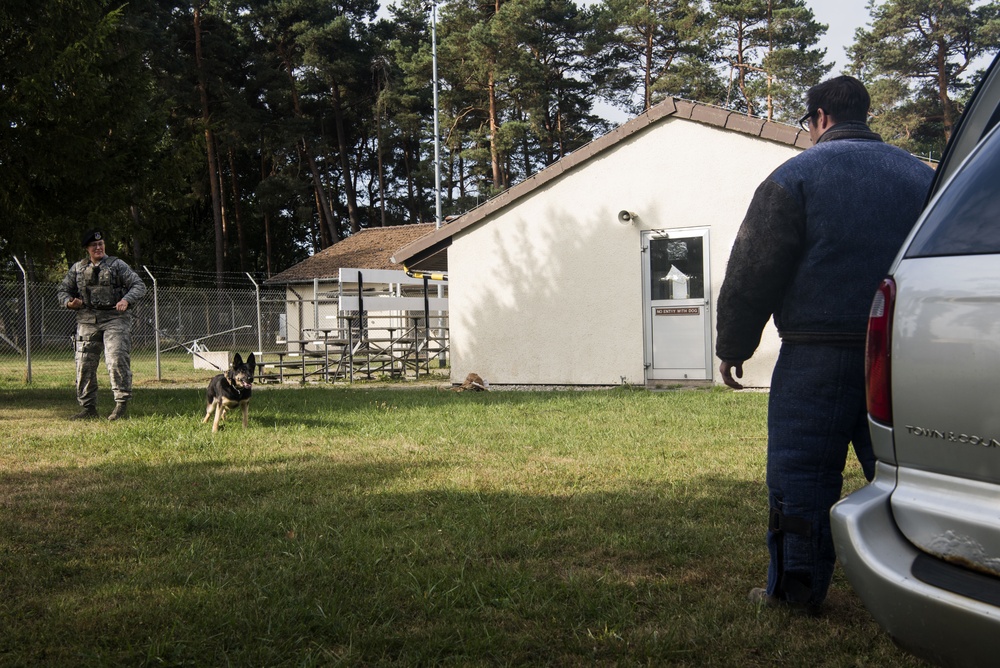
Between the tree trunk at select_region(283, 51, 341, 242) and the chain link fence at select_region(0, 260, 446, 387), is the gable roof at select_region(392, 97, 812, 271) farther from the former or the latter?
the tree trunk at select_region(283, 51, 341, 242)

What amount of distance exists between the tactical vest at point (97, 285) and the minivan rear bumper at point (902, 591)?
903cm

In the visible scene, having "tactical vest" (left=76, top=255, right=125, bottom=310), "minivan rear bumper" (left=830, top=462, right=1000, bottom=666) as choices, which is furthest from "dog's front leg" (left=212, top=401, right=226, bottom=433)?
"minivan rear bumper" (left=830, top=462, right=1000, bottom=666)

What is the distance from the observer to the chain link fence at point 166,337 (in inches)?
707

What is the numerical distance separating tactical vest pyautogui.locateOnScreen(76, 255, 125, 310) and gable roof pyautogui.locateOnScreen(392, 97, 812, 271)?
6.72 m

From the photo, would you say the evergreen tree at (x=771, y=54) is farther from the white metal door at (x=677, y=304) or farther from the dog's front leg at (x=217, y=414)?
the dog's front leg at (x=217, y=414)

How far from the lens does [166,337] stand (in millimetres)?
23562

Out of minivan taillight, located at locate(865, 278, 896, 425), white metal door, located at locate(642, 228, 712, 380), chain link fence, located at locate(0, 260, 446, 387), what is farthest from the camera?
chain link fence, located at locate(0, 260, 446, 387)

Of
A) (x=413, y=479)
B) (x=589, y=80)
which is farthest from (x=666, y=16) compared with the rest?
(x=413, y=479)

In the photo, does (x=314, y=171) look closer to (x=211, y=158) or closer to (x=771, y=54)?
(x=211, y=158)

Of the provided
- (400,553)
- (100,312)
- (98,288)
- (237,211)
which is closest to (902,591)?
(400,553)

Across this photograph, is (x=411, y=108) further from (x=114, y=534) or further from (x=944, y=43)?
(x=114, y=534)

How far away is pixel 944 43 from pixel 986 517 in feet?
119

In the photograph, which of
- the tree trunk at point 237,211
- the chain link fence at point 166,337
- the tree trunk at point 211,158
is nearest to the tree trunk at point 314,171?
the tree trunk at point 237,211

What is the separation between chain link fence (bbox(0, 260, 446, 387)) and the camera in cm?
1797
